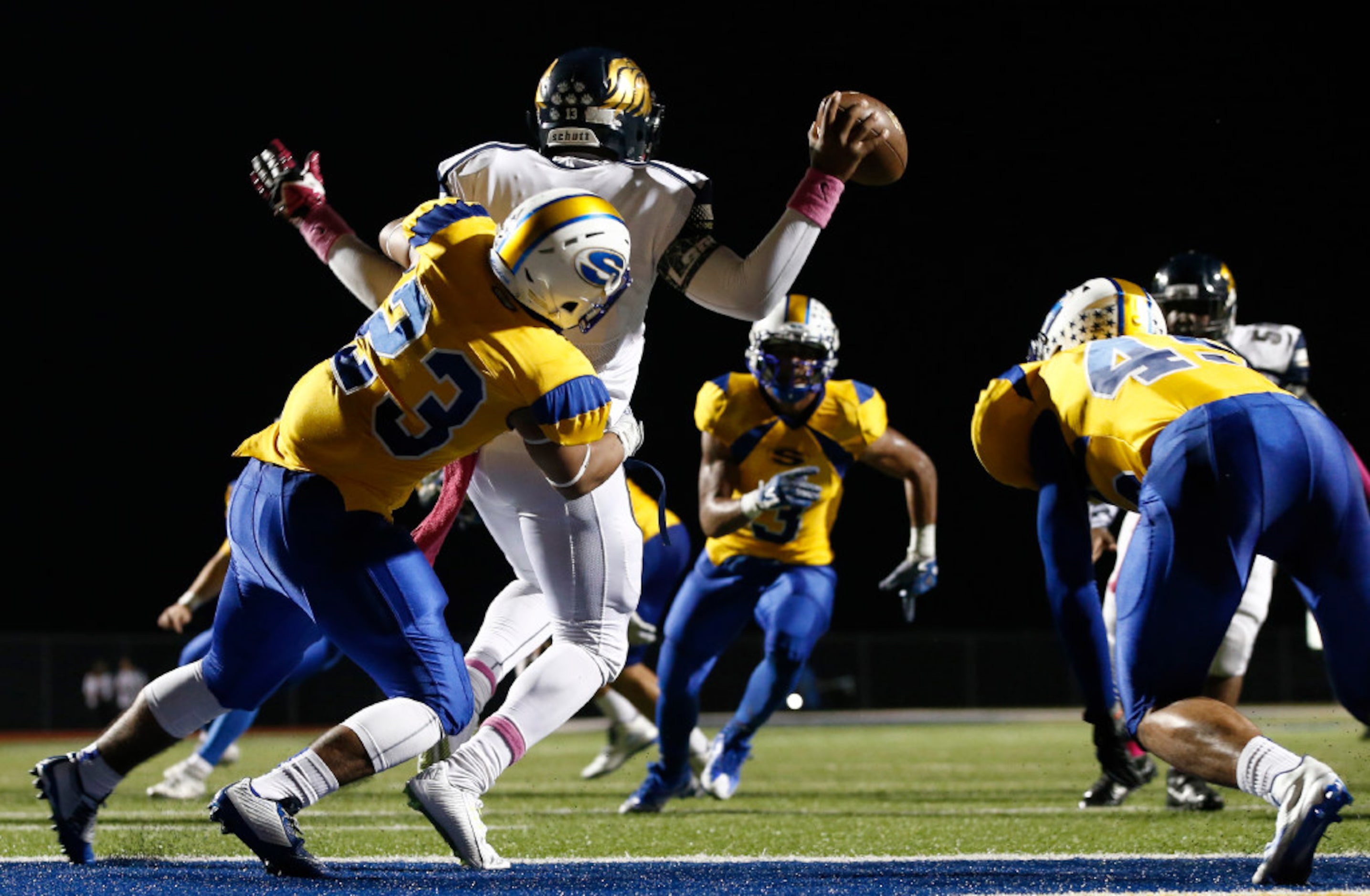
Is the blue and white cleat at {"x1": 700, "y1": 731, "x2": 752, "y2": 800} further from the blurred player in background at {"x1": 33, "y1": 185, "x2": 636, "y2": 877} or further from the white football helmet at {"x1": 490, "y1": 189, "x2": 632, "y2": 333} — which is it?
the white football helmet at {"x1": 490, "y1": 189, "x2": 632, "y2": 333}

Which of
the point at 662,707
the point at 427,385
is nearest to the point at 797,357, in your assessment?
the point at 662,707

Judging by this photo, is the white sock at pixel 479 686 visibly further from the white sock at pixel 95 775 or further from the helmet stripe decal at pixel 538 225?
the helmet stripe decal at pixel 538 225

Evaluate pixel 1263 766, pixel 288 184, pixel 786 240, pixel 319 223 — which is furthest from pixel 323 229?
pixel 1263 766

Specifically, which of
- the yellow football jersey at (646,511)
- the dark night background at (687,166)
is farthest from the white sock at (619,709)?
the dark night background at (687,166)

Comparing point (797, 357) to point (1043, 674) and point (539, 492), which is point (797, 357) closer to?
point (539, 492)

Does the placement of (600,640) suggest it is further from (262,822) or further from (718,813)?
(718,813)

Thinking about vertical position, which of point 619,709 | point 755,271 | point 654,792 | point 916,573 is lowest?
point 619,709

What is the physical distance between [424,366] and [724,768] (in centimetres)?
321

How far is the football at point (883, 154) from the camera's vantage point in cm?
362

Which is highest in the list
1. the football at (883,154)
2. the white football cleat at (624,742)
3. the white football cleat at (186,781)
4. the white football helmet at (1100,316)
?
the football at (883,154)

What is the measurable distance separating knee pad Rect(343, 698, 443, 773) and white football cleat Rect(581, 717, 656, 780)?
13.3ft

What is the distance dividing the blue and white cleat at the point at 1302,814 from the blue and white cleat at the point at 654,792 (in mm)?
2813

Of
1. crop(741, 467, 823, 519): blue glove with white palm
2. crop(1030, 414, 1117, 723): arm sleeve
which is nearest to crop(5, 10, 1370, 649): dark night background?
crop(741, 467, 823, 519): blue glove with white palm

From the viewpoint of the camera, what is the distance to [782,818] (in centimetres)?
496
